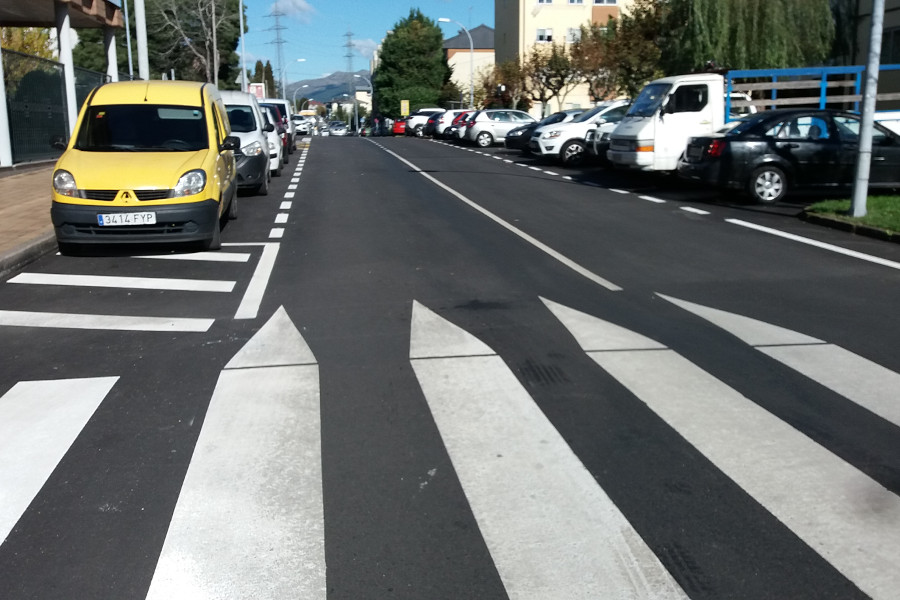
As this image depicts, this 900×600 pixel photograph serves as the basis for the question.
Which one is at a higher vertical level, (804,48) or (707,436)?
(804,48)

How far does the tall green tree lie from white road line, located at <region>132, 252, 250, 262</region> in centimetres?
8878

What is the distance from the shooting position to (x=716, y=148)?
1566 centimetres

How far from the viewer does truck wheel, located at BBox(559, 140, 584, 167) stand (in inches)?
1029

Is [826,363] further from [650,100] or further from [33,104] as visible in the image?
[33,104]

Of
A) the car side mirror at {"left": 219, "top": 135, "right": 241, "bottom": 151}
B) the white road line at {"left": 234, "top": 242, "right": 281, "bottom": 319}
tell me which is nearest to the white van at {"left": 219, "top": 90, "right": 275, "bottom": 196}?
the car side mirror at {"left": 219, "top": 135, "right": 241, "bottom": 151}

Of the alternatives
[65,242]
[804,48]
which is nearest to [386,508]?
[65,242]

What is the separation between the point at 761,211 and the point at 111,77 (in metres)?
22.1

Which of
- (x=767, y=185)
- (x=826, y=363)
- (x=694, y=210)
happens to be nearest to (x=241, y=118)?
(x=694, y=210)

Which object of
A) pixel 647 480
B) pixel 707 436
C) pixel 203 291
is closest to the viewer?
pixel 647 480

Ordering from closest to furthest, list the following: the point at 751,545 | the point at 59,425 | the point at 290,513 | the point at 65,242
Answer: the point at 751,545 < the point at 290,513 < the point at 59,425 < the point at 65,242

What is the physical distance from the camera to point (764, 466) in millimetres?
4605

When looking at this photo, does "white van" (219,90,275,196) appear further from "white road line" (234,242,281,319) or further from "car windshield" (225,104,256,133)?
"white road line" (234,242,281,319)

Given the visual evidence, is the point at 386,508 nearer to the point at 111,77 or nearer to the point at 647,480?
the point at 647,480

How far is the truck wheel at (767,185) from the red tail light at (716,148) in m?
0.66
